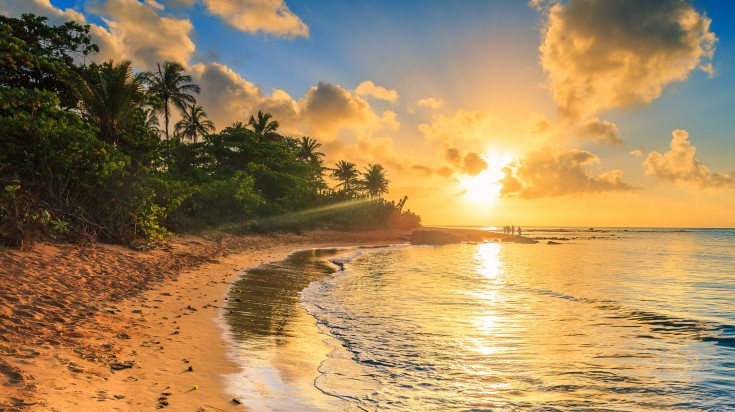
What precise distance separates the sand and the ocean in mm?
619

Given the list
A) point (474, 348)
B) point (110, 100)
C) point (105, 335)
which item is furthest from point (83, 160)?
point (474, 348)

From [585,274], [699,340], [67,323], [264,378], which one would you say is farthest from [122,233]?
[585,274]

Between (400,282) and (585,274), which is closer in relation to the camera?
(400,282)

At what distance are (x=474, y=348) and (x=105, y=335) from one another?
6.76 metres

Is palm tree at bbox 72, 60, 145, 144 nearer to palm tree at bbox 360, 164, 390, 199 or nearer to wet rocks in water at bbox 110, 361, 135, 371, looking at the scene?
wet rocks in water at bbox 110, 361, 135, 371

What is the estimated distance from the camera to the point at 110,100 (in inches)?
829

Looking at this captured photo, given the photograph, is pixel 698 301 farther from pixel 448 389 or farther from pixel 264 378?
pixel 264 378

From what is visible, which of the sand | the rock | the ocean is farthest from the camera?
the rock

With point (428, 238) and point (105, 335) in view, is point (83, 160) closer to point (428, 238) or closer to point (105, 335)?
point (105, 335)

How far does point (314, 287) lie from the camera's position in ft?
49.6

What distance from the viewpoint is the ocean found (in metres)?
5.61

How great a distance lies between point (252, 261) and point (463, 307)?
532 inches

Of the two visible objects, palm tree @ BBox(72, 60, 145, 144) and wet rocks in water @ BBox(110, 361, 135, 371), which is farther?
palm tree @ BBox(72, 60, 145, 144)

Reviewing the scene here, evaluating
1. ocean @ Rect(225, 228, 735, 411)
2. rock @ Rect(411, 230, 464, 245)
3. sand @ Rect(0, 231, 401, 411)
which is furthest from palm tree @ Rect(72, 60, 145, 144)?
rock @ Rect(411, 230, 464, 245)
